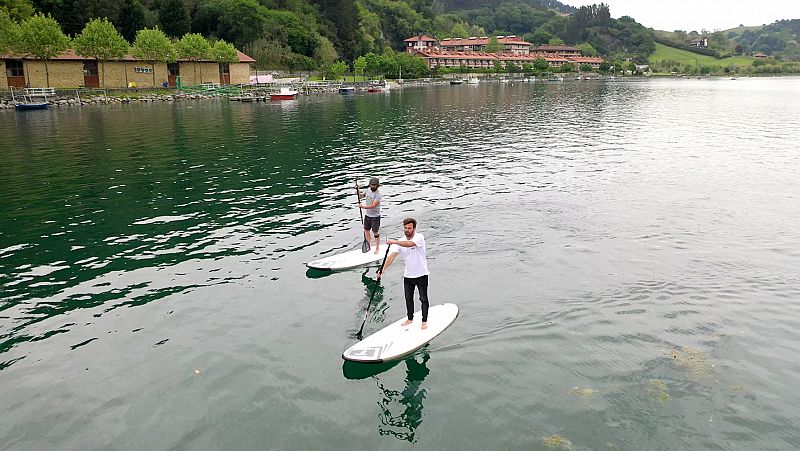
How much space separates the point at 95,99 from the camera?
294ft

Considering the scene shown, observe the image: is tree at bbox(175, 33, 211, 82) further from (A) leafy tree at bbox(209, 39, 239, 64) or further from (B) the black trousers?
(B) the black trousers

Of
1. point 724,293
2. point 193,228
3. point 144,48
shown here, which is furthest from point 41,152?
point 144,48

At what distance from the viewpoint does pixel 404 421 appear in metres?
11.4

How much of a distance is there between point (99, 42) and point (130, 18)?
32.4 meters

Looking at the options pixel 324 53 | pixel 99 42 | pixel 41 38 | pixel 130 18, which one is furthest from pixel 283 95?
pixel 324 53

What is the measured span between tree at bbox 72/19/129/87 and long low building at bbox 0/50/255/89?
3632 millimetres

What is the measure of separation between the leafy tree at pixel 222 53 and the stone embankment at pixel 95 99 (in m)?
18.8

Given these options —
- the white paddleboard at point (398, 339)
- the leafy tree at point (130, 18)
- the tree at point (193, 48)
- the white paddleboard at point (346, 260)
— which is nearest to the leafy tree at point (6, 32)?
the tree at point (193, 48)

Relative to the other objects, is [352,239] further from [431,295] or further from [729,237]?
[729,237]

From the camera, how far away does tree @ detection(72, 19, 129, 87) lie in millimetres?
93625

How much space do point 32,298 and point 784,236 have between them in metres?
28.4

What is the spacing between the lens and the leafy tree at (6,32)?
82500 mm

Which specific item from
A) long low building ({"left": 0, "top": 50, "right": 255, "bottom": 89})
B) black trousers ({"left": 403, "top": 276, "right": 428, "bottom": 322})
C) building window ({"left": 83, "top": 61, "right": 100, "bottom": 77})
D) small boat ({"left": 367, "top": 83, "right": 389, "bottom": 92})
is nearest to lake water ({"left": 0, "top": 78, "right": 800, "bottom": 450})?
black trousers ({"left": 403, "top": 276, "right": 428, "bottom": 322})

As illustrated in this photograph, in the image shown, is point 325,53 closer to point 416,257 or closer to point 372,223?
point 372,223
